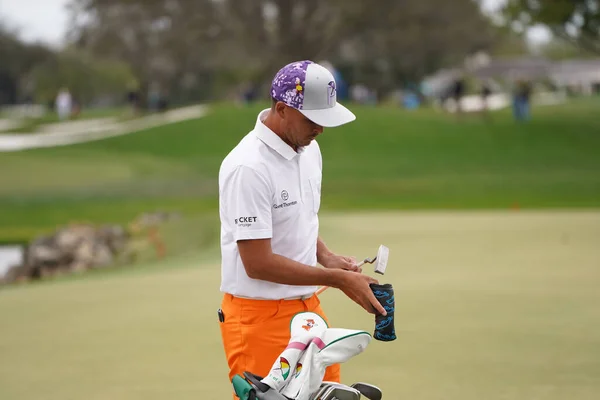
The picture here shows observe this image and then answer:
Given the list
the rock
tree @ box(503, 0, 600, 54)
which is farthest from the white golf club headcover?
tree @ box(503, 0, 600, 54)

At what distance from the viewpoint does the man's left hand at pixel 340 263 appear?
467 centimetres

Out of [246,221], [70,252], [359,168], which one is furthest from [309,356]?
[359,168]

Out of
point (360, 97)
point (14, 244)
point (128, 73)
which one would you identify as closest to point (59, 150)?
point (14, 244)

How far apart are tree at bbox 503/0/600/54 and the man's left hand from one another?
1299 inches

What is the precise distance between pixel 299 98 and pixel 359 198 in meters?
21.9

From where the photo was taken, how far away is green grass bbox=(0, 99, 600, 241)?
2583 centimetres

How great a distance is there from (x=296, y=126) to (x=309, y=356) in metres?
0.91

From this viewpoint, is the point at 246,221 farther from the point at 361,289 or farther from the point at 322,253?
the point at 322,253

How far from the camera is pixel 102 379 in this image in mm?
6973

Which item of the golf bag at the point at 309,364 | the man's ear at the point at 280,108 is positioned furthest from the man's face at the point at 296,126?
the golf bag at the point at 309,364

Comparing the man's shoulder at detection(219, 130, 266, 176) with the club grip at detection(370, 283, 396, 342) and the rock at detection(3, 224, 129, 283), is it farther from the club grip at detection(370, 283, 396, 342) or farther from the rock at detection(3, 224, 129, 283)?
the rock at detection(3, 224, 129, 283)

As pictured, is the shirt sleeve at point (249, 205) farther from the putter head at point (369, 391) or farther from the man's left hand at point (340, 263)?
the putter head at point (369, 391)

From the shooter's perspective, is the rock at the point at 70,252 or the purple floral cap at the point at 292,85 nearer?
the purple floral cap at the point at 292,85

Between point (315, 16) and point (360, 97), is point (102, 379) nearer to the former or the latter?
point (315, 16)
